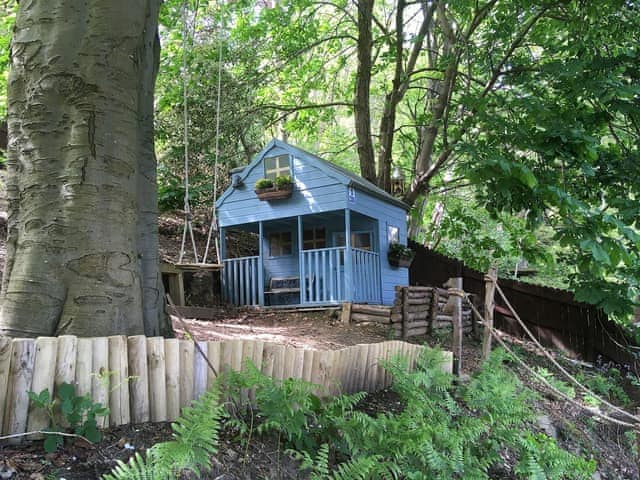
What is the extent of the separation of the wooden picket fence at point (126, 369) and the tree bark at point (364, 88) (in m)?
10.4

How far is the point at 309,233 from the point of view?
13.6 m

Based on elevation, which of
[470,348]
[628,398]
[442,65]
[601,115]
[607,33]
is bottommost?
[628,398]

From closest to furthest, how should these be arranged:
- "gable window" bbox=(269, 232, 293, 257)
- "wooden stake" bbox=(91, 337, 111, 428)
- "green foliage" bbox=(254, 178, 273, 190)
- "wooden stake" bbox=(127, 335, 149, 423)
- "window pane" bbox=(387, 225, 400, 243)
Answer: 1. "wooden stake" bbox=(91, 337, 111, 428)
2. "wooden stake" bbox=(127, 335, 149, 423)
3. "green foliage" bbox=(254, 178, 273, 190)
4. "window pane" bbox=(387, 225, 400, 243)
5. "gable window" bbox=(269, 232, 293, 257)

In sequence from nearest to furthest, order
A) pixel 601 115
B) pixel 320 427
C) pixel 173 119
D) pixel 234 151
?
pixel 320 427, pixel 601 115, pixel 173 119, pixel 234 151

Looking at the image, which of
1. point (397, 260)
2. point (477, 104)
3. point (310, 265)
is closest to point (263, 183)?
point (310, 265)

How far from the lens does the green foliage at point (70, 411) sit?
274 cm

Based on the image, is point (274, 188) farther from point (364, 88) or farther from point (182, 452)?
point (182, 452)

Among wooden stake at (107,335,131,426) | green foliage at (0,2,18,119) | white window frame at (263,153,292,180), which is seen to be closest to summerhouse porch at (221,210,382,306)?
white window frame at (263,153,292,180)

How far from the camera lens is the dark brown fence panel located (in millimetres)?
11914

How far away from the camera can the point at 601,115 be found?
685 cm

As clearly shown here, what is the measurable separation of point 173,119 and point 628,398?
13.1m

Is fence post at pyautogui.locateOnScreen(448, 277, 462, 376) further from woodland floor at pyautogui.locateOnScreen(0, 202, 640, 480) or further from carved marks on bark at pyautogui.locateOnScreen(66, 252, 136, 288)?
carved marks on bark at pyautogui.locateOnScreen(66, 252, 136, 288)

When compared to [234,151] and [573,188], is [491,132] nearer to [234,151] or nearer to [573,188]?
[573,188]

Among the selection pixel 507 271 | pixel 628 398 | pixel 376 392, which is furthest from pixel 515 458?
pixel 507 271
